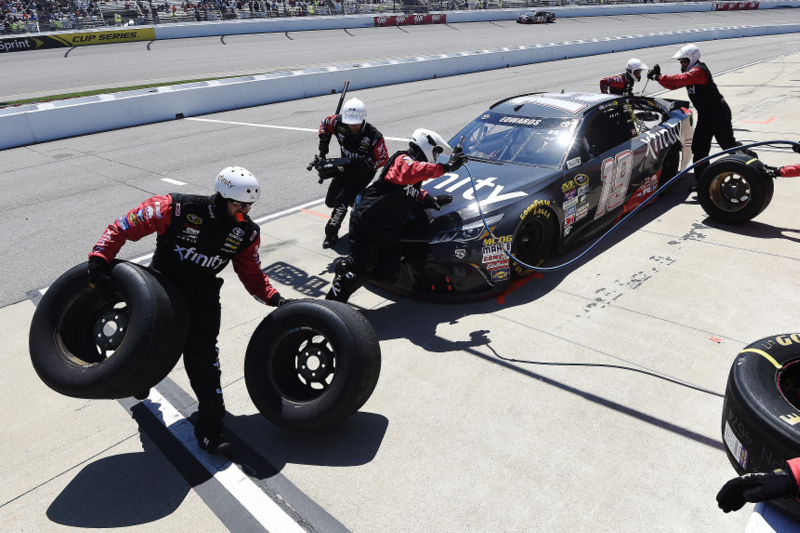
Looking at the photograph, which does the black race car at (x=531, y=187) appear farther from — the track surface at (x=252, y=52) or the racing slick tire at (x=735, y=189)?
the track surface at (x=252, y=52)

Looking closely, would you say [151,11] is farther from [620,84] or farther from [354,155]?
[354,155]

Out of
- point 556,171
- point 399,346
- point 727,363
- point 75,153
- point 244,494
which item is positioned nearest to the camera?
point 244,494

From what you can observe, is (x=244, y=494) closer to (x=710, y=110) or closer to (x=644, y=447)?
(x=644, y=447)

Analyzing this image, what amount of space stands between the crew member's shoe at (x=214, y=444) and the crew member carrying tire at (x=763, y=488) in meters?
2.72

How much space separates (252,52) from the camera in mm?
32406

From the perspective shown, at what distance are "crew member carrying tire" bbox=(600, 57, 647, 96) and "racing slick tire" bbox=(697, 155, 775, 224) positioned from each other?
293cm

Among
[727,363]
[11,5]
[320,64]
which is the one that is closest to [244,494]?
[727,363]

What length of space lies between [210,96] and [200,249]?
15236 millimetres

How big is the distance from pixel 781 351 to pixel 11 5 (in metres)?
57.2

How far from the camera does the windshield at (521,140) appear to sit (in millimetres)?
5988

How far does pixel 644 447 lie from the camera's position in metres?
3.43

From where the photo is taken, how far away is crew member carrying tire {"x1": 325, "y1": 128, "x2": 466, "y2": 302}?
488 centimetres

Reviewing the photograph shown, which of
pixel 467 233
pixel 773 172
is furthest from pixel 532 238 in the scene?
pixel 773 172

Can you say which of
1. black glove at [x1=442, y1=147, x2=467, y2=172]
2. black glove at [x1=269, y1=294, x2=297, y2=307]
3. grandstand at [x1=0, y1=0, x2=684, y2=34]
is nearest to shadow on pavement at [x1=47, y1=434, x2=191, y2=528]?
black glove at [x1=269, y1=294, x2=297, y2=307]
